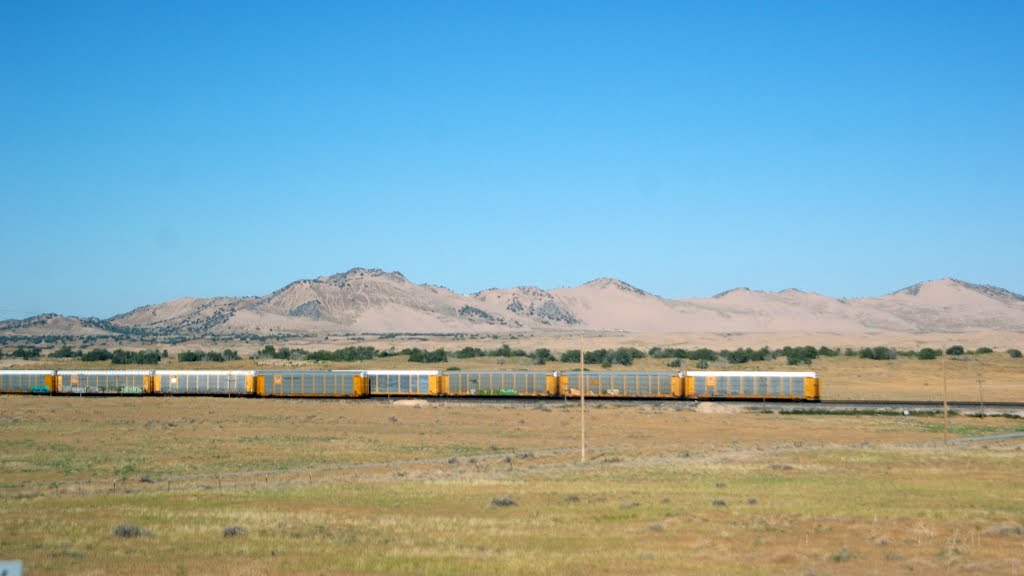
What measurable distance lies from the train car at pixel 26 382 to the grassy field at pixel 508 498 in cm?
2914

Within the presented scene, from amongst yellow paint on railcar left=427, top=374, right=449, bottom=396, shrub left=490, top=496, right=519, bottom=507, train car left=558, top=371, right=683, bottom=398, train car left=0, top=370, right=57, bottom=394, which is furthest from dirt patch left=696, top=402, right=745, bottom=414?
train car left=0, top=370, right=57, bottom=394

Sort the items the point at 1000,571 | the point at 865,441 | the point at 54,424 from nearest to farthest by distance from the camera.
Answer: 1. the point at 1000,571
2. the point at 865,441
3. the point at 54,424

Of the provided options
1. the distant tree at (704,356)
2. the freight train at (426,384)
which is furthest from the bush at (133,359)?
the distant tree at (704,356)

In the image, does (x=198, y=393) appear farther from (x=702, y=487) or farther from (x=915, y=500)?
(x=915, y=500)

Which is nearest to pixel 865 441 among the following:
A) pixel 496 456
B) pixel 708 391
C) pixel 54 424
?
pixel 496 456

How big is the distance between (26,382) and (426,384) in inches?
1620

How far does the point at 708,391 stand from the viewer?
8962 centimetres

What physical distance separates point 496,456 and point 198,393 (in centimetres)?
5350

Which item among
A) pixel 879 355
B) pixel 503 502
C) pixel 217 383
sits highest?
pixel 879 355

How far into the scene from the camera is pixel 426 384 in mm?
93438

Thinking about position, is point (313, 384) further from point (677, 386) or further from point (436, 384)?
point (677, 386)

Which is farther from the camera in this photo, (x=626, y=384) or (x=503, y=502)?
(x=626, y=384)

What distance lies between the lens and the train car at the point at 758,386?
88562mm

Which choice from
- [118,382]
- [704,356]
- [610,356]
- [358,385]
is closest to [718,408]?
[358,385]
